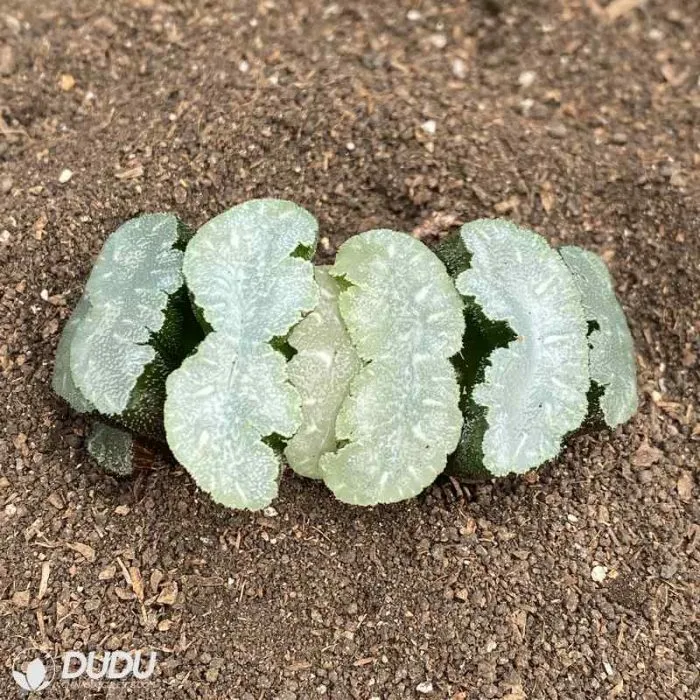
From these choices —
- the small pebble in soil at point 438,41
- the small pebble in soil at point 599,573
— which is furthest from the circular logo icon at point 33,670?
the small pebble in soil at point 438,41

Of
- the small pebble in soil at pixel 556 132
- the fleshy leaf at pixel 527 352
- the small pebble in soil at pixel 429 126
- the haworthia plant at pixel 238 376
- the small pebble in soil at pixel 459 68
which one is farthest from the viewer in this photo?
the small pebble in soil at pixel 459 68

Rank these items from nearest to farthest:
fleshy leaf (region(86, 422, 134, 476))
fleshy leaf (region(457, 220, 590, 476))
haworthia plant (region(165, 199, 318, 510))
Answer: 1. haworthia plant (region(165, 199, 318, 510))
2. fleshy leaf (region(457, 220, 590, 476))
3. fleshy leaf (region(86, 422, 134, 476))

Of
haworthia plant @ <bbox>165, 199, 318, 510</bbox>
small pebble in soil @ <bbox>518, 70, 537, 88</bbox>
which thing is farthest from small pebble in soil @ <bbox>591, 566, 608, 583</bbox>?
small pebble in soil @ <bbox>518, 70, 537, 88</bbox>

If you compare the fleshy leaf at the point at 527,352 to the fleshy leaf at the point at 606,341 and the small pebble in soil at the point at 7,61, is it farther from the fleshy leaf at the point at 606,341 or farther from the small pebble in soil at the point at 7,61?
the small pebble in soil at the point at 7,61

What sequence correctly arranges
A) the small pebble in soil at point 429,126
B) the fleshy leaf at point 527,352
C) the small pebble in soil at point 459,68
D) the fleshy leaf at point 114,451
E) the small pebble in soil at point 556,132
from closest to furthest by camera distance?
1. the fleshy leaf at point 527,352
2. the fleshy leaf at point 114,451
3. the small pebble in soil at point 429,126
4. the small pebble in soil at point 556,132
5. the small pebble in soil at point 459,68

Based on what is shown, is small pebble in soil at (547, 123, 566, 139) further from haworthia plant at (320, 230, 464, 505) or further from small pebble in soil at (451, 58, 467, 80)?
haworthia plant at (320, 230, 464, 505)

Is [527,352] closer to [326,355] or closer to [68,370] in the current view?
[326,355]

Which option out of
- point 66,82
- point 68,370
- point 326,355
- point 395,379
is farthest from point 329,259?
point 66,82
